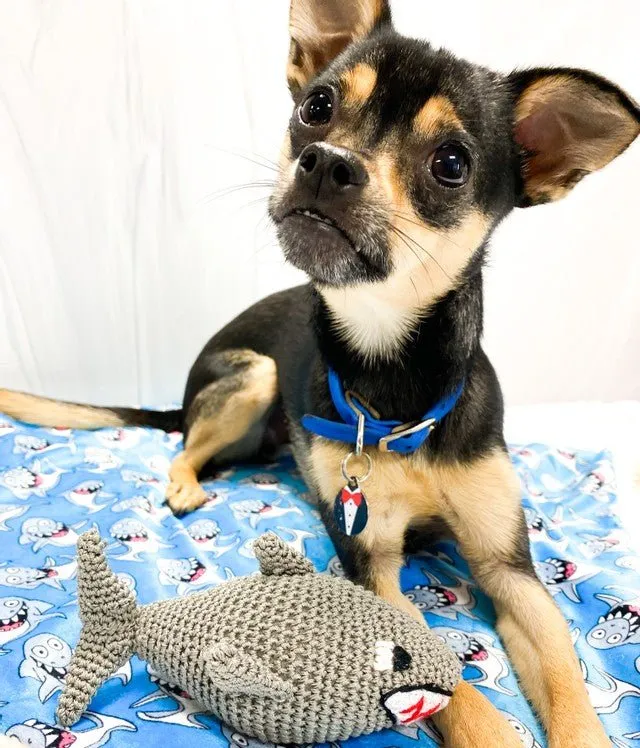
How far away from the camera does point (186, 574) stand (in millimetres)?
1735

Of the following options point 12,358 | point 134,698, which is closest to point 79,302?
point 12,358

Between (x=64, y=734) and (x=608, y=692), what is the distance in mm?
1089

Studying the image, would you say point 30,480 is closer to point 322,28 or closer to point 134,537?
point 134,537

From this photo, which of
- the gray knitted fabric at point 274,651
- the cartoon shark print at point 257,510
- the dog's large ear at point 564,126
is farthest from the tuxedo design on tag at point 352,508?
the dog's large ear at point 564,126

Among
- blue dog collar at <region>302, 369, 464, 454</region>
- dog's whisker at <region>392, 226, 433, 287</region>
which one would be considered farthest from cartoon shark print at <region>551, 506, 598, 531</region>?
dog's whisker at <region>392, 226, 433, 287</region>

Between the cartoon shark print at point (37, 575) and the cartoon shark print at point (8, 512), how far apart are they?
18cm

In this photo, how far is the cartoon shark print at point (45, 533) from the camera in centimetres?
178

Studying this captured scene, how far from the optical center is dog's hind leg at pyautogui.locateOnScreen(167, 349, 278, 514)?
7.53ft

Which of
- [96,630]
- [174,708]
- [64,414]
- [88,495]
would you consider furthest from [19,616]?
[64,414]

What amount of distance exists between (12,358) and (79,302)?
0.36m

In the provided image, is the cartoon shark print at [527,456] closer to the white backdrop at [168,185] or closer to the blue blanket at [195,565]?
the blue blanket at [195,565]

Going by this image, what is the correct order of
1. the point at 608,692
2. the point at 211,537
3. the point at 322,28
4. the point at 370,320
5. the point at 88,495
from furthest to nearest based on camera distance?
the point at 88,495 → the point at 211,537 → the point at 322,28 → the point at 370,320 → the point at 608,692

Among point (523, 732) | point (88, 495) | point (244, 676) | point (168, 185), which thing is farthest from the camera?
point (168, 185)

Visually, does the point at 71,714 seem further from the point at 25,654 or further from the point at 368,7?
the point at 368,7
